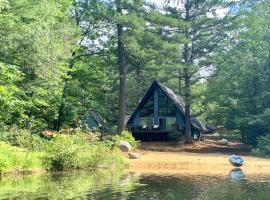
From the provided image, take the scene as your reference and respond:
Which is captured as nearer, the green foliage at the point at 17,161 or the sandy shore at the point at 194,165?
the green foliage at the point at 17,161

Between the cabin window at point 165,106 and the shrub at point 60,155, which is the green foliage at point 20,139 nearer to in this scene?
the shrub at point 60,155

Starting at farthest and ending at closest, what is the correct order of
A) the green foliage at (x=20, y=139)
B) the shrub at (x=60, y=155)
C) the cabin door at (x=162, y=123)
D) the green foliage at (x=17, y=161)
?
the cabin door at (x=162, y=123) < the green foliage at (x=20, y=139) < the shrub at (x=60, y=155) < the green foliage at (x=17, y=161)

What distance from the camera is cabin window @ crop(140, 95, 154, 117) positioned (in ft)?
152

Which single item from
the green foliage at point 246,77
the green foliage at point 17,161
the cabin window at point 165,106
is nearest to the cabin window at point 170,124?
the cabin window at point 165,106

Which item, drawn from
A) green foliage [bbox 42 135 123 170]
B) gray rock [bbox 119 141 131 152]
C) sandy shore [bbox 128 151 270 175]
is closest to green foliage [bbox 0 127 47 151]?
green foliage [bbox 42 135 123 170]

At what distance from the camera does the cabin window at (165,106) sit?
1783 inches

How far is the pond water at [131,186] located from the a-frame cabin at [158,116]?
23.5 m

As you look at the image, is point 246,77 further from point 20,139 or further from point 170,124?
point 20,139

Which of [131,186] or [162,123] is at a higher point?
[162,123]

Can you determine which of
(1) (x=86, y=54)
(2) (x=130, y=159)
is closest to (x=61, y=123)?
(1) (x=86, y=54)

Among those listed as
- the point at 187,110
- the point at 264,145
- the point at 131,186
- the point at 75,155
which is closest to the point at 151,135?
the point at 187,110

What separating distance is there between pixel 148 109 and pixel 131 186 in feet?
99.7

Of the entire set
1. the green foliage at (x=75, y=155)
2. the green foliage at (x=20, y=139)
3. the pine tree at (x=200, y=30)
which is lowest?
the green foliage at (x=75, y=155)

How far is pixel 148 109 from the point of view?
152ft
